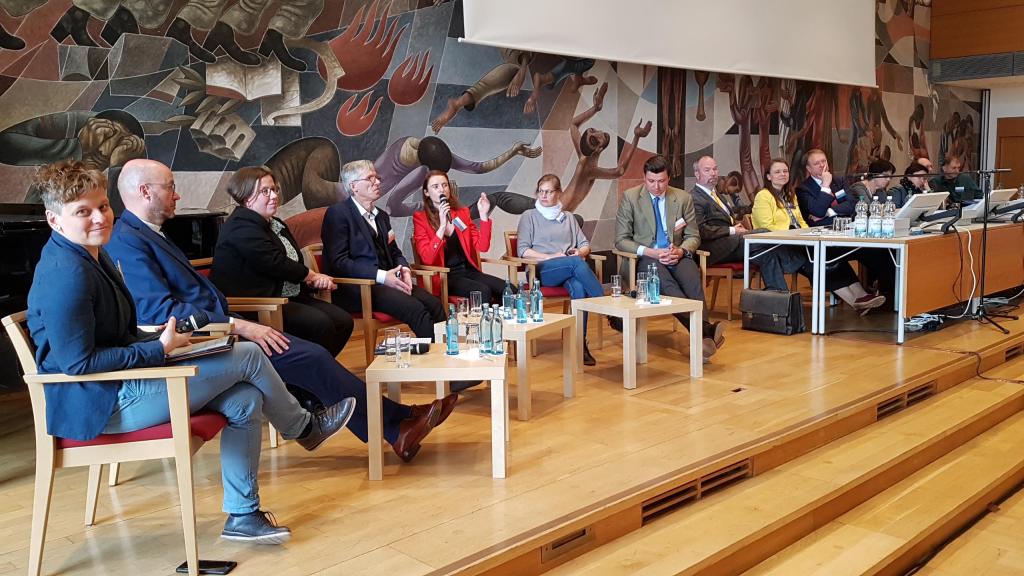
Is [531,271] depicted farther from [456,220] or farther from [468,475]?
[468,475]

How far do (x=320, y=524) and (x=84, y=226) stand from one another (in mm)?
1191

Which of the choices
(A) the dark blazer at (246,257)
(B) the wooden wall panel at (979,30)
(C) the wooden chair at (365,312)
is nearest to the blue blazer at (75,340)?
(A) the dark blazer at (246,257)

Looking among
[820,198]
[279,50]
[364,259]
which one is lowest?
[364,259]

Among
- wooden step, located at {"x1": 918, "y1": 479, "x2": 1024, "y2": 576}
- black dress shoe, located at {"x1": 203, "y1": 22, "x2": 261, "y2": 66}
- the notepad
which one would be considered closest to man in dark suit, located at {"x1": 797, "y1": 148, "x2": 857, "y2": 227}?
wooden step, located at {"x1": 918, "y1": 479, "x2": 1024, "y2": 576}

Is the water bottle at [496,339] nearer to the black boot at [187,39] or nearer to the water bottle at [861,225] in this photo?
the black boot at [187,39]

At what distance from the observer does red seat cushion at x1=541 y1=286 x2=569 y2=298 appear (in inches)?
220

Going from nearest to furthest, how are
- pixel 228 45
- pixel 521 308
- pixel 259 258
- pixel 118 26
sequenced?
pixel 259 258 < pixel 521 308 < pixel 118 26 < pixel 228 45

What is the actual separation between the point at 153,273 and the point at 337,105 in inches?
111

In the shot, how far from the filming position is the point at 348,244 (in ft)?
16.4

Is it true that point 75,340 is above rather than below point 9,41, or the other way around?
below

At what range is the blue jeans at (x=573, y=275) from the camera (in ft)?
18.1

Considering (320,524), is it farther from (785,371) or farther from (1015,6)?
(1015,6)

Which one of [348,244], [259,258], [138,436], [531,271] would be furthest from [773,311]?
[138,436]

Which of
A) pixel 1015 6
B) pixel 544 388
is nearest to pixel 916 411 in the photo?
pixel 544 388
